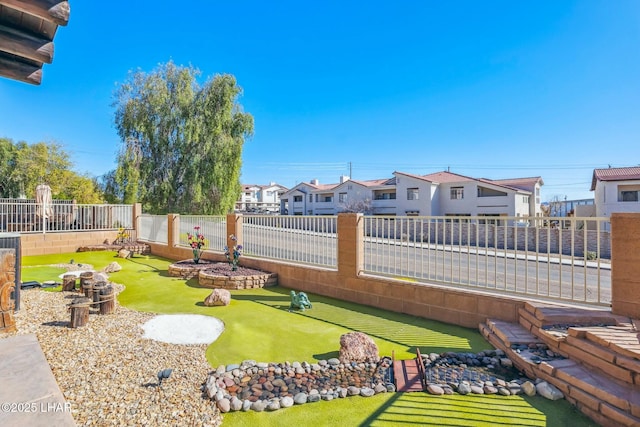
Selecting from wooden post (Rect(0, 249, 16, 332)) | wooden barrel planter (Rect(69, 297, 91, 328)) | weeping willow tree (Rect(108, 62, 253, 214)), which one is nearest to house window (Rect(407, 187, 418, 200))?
weeping willow tree (Rect(108, 62, 253, 214))

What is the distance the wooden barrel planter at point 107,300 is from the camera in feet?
17.7

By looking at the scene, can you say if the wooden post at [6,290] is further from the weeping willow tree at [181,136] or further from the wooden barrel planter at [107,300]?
the weeping willow tree at [181,136]

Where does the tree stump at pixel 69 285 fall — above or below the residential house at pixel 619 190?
below

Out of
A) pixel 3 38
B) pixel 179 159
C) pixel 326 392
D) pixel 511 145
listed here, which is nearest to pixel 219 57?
pixel 179 159

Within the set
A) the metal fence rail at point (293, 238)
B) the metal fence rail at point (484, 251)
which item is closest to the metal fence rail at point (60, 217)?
the metal fence rail at point (293, 238)

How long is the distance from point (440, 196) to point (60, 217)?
105 feet

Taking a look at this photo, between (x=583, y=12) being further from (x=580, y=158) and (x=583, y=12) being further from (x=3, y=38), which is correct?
(x=580, y=158)

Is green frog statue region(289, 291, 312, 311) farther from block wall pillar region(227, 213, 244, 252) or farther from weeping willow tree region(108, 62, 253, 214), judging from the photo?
weeping willow tree region(108, 62, 253, 214)

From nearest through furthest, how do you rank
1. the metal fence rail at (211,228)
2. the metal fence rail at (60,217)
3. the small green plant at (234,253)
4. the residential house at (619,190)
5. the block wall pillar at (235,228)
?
1. the small green plant at (234,253)
2. the block wall pillar at (235,228)
3. the metal fence rail at (211,228)
4. the metal fence rail at (60,217)
5. the residential house at (619,190)

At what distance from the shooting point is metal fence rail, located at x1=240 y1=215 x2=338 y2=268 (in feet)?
23.5

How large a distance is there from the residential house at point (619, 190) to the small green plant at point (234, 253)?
2807 cm

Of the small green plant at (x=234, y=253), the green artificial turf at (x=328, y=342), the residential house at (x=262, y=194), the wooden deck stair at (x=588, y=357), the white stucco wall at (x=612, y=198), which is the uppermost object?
the residential house at (x=262, y=194)

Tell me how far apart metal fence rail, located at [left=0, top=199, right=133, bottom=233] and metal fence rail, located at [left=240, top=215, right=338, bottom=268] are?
9619 mm

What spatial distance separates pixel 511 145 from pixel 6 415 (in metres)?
40.0
